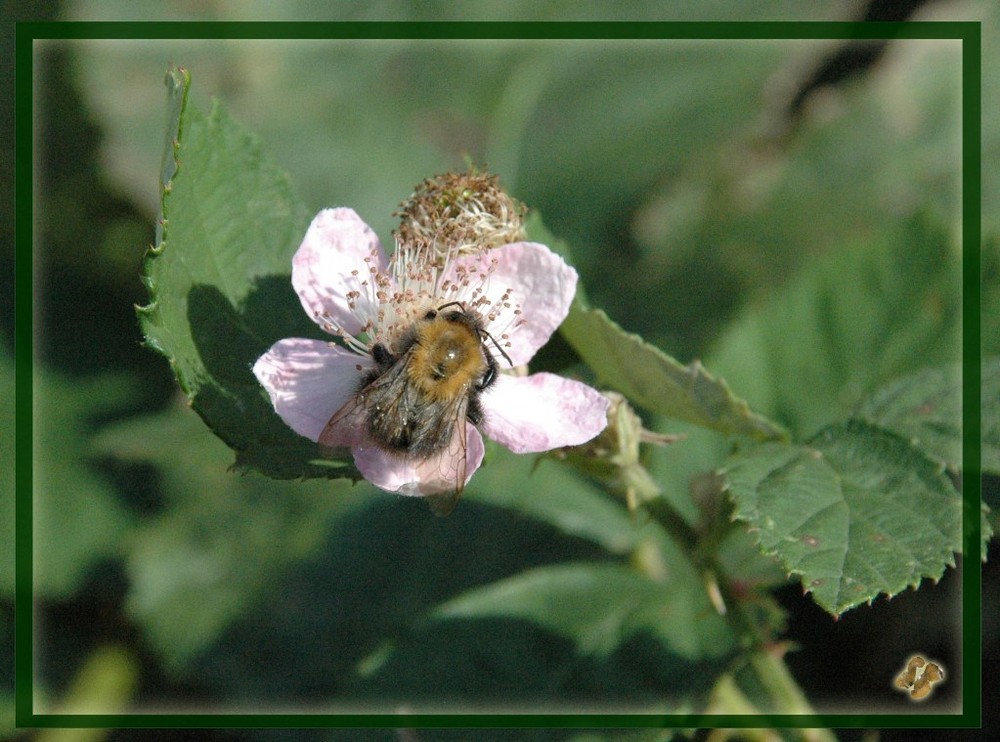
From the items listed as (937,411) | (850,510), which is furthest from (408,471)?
(937,411)

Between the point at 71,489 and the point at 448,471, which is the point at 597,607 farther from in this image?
the point at 71,489

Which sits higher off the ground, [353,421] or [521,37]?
[521,37]

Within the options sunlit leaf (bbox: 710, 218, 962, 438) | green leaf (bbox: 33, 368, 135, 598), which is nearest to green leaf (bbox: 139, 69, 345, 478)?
sunlit leaf (bbox: 710, 218, 962, 438)

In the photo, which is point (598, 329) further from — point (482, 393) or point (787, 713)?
point (787, 713)

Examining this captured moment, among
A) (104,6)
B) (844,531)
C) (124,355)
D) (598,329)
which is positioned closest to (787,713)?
(844,531)

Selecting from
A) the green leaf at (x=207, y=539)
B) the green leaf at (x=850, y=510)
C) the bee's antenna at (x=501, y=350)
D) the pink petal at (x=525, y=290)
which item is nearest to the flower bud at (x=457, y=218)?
the pink petal at (x=525, y=290)

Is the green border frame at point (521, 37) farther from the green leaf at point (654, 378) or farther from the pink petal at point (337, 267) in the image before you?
the pink petal at point (337, 267)
